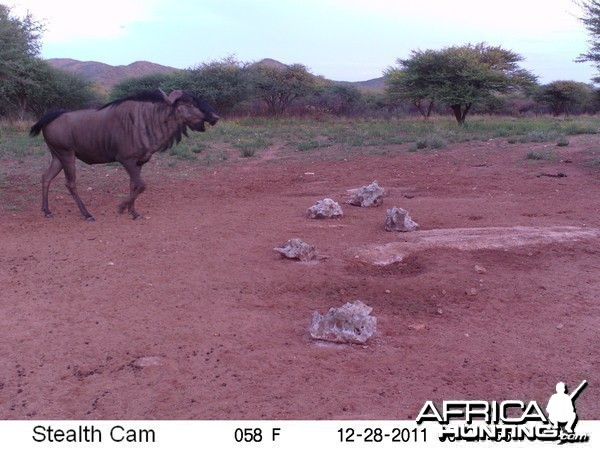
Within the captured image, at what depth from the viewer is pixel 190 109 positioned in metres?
8.55

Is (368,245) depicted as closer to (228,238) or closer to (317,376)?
(228,238)

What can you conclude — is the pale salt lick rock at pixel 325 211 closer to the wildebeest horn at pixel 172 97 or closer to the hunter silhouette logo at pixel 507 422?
the wildebeest horn at pixel 172 97

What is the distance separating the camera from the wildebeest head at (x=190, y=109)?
28.0ft

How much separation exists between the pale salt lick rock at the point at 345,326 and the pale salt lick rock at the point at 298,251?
177cm

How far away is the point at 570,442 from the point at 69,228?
6.76 m

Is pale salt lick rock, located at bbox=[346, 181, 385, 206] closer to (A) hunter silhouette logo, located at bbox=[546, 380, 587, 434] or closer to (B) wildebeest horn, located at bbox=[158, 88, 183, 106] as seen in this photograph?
(B) wildebeest horn, located at bbox=[158, 88, 183, 106]

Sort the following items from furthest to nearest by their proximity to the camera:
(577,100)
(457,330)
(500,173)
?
(577,100) → (500,173) → (457,330)

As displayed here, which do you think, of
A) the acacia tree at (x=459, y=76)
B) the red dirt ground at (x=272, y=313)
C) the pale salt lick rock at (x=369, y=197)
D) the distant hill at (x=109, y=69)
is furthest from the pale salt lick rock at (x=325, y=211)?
the distant hill at (x=109, y=69)

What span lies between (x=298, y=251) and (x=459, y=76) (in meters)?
23.3

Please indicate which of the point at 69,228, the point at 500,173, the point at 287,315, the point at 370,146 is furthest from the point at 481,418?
the point at 370,146

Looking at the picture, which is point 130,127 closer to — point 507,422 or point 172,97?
point 172,97

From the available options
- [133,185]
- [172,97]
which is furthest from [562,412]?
[172,97]

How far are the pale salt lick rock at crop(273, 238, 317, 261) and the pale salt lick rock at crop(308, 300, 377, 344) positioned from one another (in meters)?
1.77

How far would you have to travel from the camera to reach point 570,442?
2.67m
